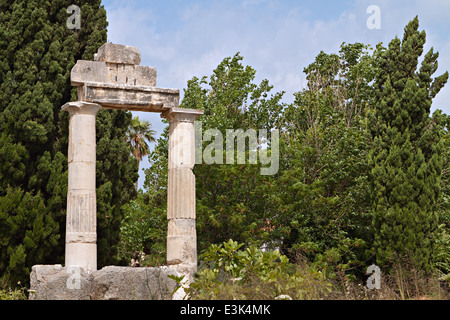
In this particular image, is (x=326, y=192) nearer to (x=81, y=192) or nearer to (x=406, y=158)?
(x=406, y=158)

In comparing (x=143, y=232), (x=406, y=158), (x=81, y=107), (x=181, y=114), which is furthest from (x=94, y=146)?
(x=406, y=158)

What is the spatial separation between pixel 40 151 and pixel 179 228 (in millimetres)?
5012

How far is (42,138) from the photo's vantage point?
50.9 ft

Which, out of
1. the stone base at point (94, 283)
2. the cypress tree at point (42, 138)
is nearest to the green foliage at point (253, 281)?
the stone base at point (94, 283)

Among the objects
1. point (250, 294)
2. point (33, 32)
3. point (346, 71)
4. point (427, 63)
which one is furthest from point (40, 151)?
point (346, 71)

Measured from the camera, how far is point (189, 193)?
44.8 ft

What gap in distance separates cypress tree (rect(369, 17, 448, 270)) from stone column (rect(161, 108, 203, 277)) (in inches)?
228

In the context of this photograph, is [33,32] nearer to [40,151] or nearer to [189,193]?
[40,151]

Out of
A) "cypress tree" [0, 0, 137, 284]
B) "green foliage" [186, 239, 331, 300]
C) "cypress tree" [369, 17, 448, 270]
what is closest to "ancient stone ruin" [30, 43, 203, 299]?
"green foliage" [186, 239, 331, 300]

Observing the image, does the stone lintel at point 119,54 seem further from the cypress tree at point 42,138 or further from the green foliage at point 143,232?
the green foliage at point 143,232

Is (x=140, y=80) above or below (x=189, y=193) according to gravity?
above

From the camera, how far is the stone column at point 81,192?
490 inches

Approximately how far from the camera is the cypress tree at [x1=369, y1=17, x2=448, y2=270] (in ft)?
53.4

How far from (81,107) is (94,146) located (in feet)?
2.98
